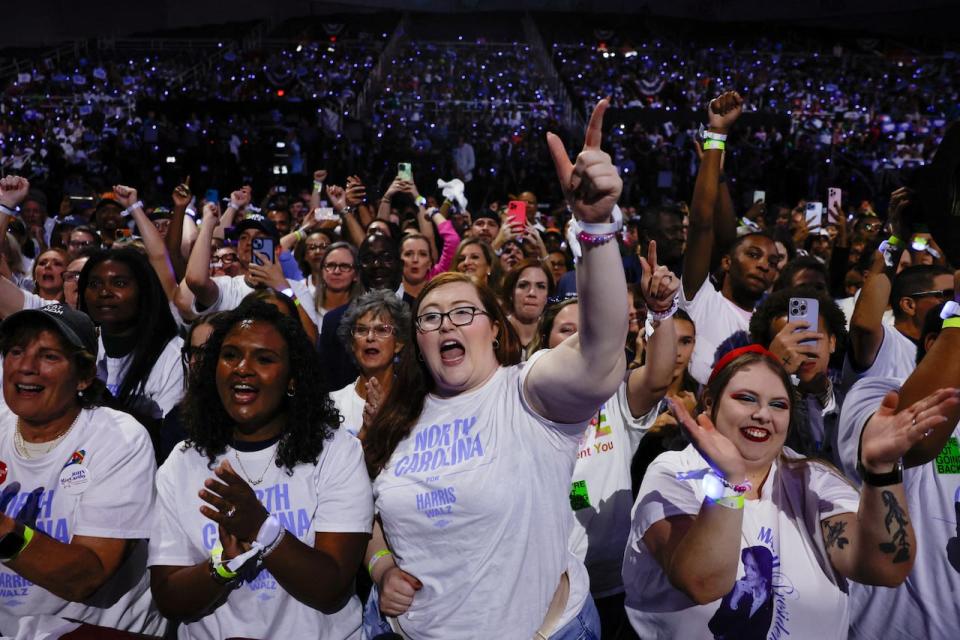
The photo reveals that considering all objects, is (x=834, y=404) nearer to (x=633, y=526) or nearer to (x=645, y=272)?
(x=645, y=272)

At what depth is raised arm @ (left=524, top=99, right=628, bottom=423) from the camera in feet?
5.41

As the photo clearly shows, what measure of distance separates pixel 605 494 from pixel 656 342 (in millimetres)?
591

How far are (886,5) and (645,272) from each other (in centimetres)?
3455

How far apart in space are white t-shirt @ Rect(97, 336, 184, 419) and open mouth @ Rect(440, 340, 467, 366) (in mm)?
1478

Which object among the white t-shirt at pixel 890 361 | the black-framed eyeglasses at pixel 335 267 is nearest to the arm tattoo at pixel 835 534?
the white t-shirt at pixel 890 361

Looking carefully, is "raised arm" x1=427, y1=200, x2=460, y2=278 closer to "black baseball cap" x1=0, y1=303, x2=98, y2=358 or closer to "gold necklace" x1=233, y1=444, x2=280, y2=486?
"black baseball cap" x1=0, y1=303, x2=98, y2=358

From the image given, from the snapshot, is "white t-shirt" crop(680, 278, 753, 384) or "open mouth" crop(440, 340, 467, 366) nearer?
"open mouth" crop(440, 340, 467, 366)

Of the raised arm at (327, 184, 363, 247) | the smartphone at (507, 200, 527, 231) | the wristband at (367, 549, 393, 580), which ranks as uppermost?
the raised arm at (327, 184, 363, 247)

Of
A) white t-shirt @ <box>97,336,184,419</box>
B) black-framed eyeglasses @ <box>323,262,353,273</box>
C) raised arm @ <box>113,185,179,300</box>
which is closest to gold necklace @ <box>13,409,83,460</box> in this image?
white t-shirt @ <box>97,336,184,419</box>

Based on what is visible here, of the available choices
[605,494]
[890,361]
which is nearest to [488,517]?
[605,494]

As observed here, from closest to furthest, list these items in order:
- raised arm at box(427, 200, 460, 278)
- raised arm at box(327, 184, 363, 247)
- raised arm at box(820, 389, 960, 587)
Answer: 1. raised arm at box(820, 389, 960, 587)
2. raised arm at box(427, 200, 460, 278)
3. raised arm at box(327, 184, 363, 247)

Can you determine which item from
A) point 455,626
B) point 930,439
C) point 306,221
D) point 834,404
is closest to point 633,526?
point 455,626

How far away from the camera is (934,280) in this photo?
345cm

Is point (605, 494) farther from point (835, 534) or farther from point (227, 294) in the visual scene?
point (227, 294)
